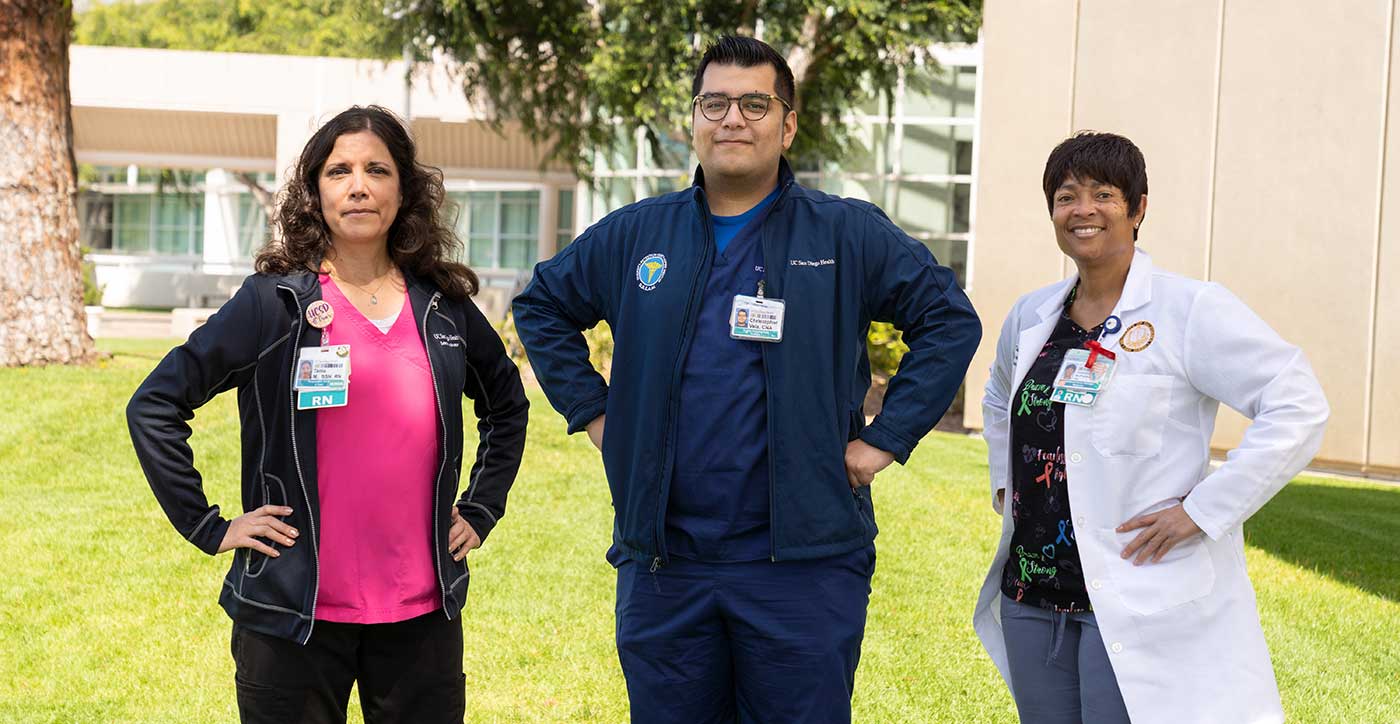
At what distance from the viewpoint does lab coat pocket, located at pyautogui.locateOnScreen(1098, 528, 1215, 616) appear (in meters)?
3.07

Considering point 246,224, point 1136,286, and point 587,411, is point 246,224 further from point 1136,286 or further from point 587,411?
point 1136,286

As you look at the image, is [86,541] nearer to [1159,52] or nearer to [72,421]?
[72,421]

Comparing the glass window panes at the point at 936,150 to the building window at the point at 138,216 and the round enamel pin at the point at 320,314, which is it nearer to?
the round enamel pin at the point at 320,314

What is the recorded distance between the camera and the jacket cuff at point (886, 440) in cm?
317

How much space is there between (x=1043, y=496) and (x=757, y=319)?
0.85 meters

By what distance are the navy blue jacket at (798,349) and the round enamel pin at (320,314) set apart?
1.54 ft

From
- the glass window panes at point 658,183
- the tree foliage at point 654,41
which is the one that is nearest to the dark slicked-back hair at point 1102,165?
the tree foliage at point 654,41

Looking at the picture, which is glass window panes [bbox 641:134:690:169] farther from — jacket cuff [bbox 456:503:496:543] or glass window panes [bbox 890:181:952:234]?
jacket cuff [bbox 456:503:496:543]

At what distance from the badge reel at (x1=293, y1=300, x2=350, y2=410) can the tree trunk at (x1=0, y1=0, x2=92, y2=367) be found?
405 inches

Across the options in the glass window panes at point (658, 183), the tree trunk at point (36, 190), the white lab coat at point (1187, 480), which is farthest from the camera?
the glass window panes at point (658, 183)

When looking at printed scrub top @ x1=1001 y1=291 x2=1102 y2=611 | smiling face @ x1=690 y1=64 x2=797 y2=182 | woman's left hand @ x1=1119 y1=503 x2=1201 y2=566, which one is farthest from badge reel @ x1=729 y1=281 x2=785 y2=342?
woman's left hand @ x1=1119 y1=503 x2=1201 y2=566

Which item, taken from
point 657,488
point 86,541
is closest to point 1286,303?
point 86,541

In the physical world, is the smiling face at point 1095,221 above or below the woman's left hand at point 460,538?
above

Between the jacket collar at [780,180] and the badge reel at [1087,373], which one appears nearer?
the badge reel at [1087,373]
